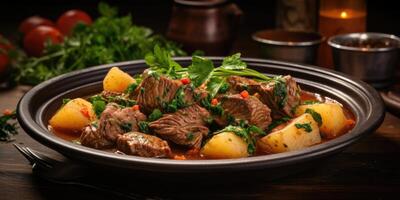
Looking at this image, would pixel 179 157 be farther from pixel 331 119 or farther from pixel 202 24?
pixel 202 24

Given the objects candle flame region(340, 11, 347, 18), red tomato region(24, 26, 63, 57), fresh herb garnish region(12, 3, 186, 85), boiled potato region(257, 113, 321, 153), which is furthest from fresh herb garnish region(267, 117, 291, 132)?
red tomato region(24, 26, 63, 57)

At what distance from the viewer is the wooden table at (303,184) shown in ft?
8.93

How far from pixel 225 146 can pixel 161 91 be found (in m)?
0.38

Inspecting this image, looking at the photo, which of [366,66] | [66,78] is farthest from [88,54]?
[366,66]

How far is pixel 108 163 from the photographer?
97.7 inches

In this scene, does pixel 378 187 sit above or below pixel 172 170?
below

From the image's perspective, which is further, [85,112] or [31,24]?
[31,24]

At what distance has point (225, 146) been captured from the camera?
2.69 meters

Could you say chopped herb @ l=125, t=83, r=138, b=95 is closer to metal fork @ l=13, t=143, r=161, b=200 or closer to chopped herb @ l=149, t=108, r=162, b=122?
chopped herb @ l=149, t=108, r=162, b=122

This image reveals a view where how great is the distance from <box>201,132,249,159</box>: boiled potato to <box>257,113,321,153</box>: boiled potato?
0.31ft

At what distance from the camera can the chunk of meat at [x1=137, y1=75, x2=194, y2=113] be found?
2.89 m

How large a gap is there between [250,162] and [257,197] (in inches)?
13.0

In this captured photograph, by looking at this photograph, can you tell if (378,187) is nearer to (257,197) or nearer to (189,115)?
(257,197)

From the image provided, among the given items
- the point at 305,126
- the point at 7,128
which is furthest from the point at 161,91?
the point at 7,128
